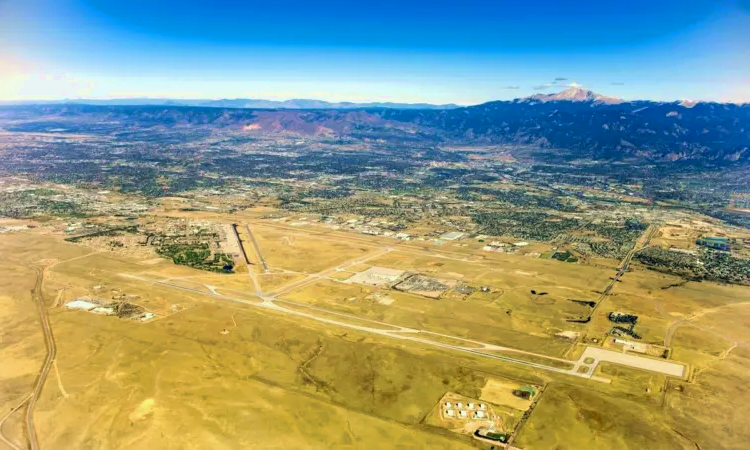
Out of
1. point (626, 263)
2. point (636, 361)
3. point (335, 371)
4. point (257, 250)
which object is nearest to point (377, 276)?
point (257, 250)

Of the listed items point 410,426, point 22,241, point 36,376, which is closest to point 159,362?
point 36,376

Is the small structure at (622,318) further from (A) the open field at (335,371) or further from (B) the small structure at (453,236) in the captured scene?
(B) the small structure at (453,236)

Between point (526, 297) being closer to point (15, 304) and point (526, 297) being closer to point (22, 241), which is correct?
point (15, 304)

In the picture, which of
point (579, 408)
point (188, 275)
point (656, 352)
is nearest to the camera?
point (579, 408)

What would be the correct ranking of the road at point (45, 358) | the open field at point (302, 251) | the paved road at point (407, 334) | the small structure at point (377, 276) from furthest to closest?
the open field at point (302, 251) → the small structure at point (377, 276) → the paved road at point (407, 334) → the road at point (45, 358)

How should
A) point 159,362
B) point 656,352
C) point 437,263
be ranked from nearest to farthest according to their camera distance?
1. point 159,362
2. point 656,352
3. point 437,263

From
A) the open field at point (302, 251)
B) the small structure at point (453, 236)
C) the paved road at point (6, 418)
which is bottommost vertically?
the small structure at point (453, 236)

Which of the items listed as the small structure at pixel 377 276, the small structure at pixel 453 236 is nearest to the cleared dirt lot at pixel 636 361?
the small structure at pixel 377 276

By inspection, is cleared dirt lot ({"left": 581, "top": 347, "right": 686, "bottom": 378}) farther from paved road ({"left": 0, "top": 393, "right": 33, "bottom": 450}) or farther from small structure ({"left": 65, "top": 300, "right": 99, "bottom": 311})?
small structure ({"left": 65, "top": 300, "right": 99, "bottom": 311})

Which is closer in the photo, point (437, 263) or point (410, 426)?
point (410, 426)
